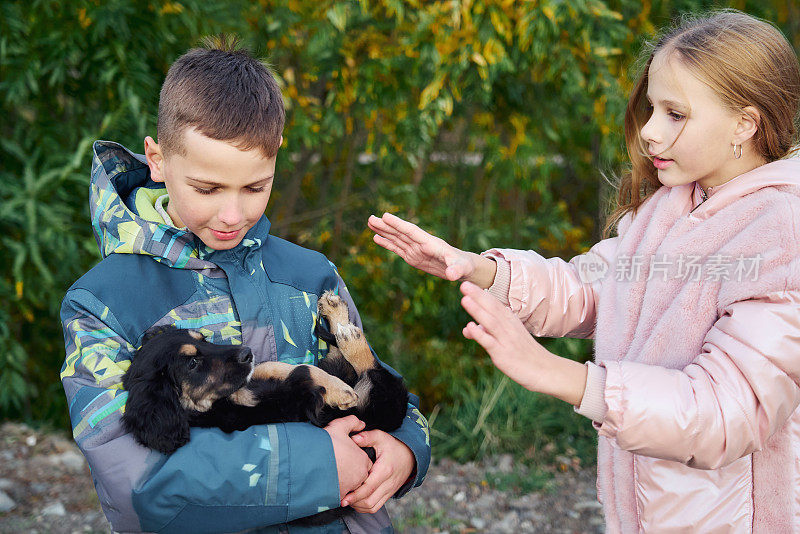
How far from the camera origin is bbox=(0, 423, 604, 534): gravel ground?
3.78 m

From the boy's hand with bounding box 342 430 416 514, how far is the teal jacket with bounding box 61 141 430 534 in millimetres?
50

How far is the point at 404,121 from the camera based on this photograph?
4.66 metres

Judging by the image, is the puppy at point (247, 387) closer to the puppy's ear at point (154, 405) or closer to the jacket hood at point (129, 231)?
the puppy's ear at point (154, 405)

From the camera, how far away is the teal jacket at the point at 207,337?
1.62m

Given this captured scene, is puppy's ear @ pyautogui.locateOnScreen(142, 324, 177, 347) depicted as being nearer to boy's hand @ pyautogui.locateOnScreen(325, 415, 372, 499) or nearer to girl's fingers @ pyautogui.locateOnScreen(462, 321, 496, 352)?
boy's hand @ pyautogui.locateOnScreen(325, 415, 372, 499)

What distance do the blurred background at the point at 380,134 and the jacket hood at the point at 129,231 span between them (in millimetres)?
1769

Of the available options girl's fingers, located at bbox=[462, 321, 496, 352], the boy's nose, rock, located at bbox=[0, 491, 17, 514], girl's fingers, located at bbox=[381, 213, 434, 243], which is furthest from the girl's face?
rock, located at bbox=[0, 491, 17, 514]

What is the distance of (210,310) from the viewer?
6.35 ft

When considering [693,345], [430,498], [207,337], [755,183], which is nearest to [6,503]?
[430,498]

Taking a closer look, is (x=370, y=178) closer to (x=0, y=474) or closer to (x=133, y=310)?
(x=0, y=474)

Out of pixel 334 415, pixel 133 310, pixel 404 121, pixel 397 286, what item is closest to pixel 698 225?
pixel 334 415

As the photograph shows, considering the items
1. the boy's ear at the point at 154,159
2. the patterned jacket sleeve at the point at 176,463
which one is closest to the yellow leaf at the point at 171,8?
the boy's ear at the point at 154,159

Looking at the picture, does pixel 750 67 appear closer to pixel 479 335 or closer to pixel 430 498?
pixel 479 335

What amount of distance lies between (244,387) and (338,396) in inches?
10.6
